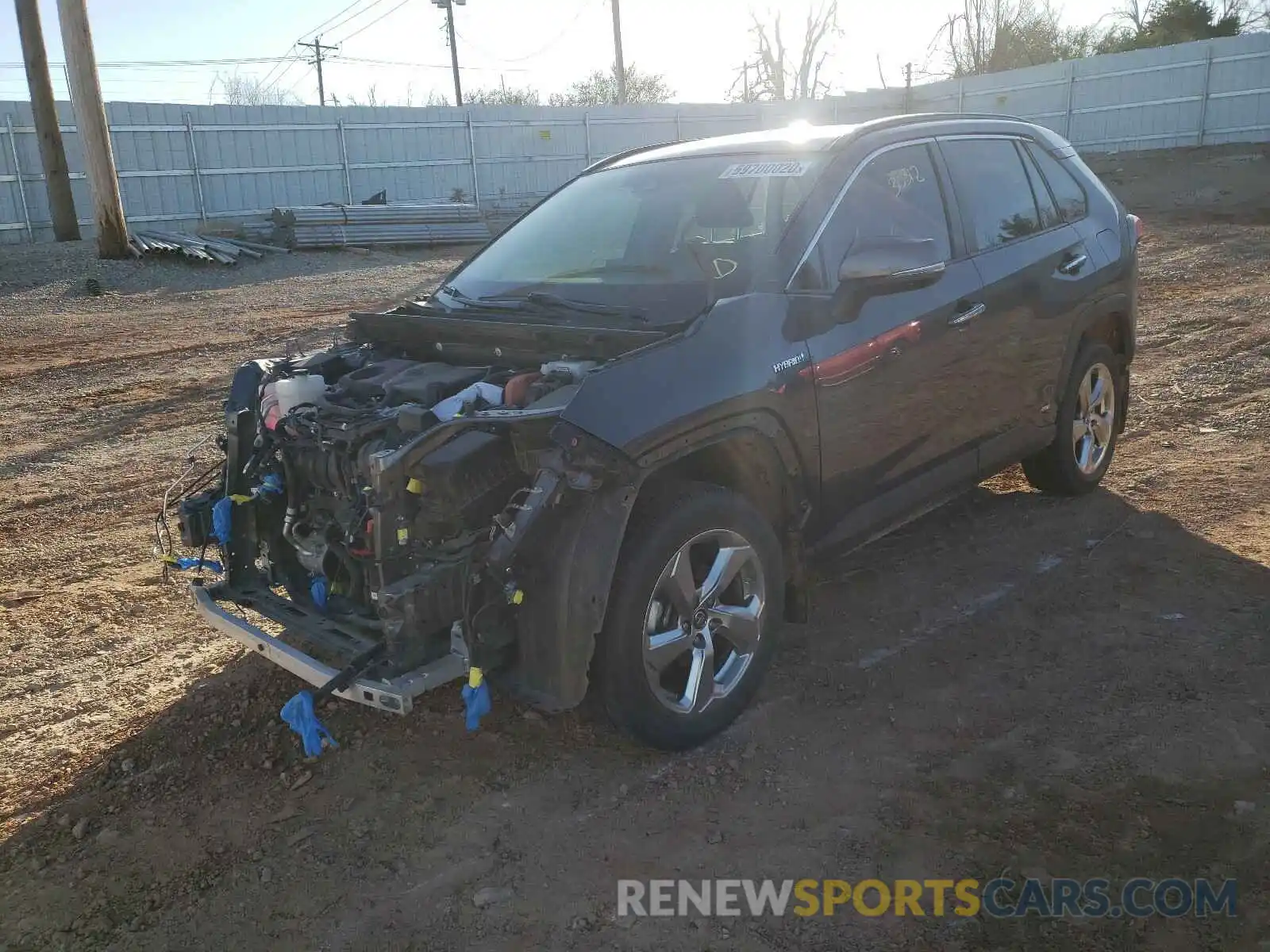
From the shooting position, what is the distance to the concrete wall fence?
72.1ft

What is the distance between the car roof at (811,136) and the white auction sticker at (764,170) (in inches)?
4.0

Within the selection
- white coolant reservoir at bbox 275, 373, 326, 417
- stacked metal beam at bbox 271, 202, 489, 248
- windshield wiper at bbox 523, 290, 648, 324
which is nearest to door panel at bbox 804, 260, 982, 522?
windshield wiper at bbox 523, 290, 648, 324

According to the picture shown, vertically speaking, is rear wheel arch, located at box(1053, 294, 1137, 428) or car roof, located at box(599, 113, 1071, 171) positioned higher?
car roof, located at box(599, 113, 1071, 171)

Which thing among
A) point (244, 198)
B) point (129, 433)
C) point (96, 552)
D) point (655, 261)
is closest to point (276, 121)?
point (244, 198)

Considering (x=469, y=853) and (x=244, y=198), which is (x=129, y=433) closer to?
(x=469, y=853)

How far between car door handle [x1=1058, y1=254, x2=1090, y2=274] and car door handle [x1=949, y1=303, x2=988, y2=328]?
2.86ft

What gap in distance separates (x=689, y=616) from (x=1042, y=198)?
3238 mm

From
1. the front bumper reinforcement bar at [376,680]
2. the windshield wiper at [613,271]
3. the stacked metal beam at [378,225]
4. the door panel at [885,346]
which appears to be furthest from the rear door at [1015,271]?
the stacked metal beam at [378,225]

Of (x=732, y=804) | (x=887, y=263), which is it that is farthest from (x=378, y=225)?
(x=732, y=804)

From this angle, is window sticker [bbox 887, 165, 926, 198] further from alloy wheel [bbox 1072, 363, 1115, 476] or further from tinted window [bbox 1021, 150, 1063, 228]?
alloy wheel [bbox 1072, 363, 1115, 476]

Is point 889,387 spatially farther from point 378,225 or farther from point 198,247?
A: point 378,225

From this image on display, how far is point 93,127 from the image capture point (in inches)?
648

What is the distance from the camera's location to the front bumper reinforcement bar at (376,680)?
2.98 metres

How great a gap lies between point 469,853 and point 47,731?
72.0 inches
